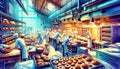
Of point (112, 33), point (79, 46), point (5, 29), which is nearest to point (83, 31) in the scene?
point (79, 46)

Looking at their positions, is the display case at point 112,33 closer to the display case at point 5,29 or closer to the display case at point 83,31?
the display case at point 83,31

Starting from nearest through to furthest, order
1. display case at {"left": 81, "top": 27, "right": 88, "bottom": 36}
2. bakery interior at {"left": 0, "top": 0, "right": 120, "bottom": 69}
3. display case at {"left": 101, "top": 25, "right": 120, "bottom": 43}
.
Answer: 1. bakery interior at {"left": 0, "top": 0, "right": 120, "bottom": 69}
2. display case at {"left": 101, "top": 25, "right": 120, "bottom": 43}
3. display case at {"left": 81, "top": 27, "right": 88, "bottom": 36}

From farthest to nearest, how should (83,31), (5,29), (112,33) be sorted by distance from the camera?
(83,31), (5,29), (112,33)

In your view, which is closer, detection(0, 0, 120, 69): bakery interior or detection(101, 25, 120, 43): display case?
detection(0, 0, 120, 69): bakery interior

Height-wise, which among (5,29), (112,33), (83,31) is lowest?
(112,33)

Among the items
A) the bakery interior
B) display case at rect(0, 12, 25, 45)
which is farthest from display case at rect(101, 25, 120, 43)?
display case at rect(0, 12, 25, 45)

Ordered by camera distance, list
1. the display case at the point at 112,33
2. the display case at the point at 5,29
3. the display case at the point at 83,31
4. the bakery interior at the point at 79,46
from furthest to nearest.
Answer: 1. the display case at the point at 83,31
2. the display case at the point at 112,33
3. the display case at the point at 5,29
4. the bakery interior at the point at 79,46

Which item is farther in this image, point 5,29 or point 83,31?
point 83,31

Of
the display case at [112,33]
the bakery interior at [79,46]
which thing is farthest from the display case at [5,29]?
the display case at [112,33]

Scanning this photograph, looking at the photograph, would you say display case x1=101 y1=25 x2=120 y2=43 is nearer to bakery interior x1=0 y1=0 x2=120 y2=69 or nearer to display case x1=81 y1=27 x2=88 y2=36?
bakery interior x1=0 y1=0 x2=120 y2=69

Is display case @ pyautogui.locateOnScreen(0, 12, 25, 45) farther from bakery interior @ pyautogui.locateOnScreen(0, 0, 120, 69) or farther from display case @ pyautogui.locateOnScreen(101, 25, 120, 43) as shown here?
display case @ pyautogui.locateOnScreen(101, 25, 120, 43)

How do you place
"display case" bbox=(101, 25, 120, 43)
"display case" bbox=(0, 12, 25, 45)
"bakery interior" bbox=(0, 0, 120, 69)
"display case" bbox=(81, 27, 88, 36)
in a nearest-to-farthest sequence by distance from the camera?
"bakery interior" bbox=(0, 0, 120, 69) → "display case" bbox=(0, 12, 25, 45) → "display case" bbox=(101, 25, 120, 43) → "display case" bbox=(81, 27, 88, 36)

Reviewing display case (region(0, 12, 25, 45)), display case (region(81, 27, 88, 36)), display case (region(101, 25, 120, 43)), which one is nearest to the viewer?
display case (region(0, 12, 25, 45))

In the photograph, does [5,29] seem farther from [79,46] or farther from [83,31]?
[83,31]
